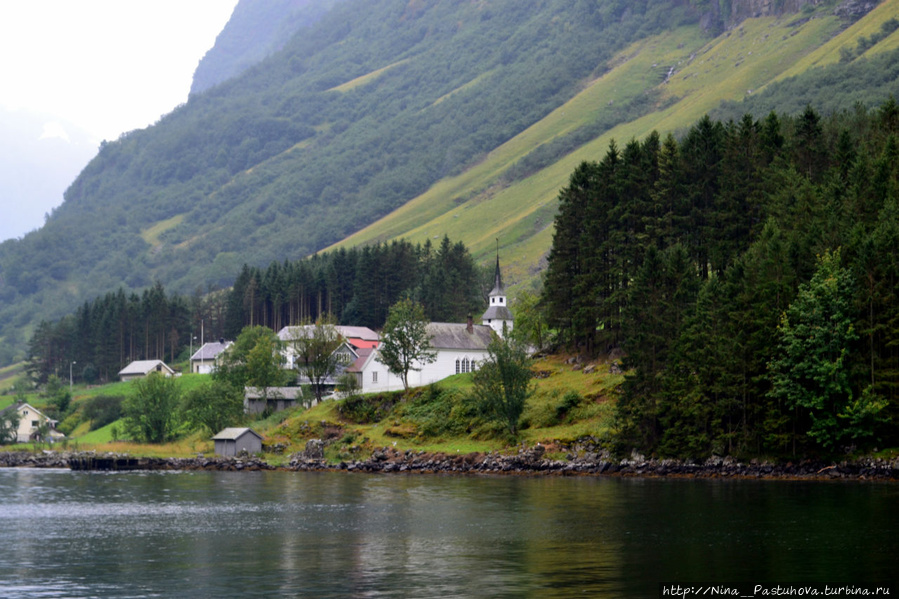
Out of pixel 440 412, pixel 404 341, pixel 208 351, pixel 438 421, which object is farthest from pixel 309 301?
pixel 438 421

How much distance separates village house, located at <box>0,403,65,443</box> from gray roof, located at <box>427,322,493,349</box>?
62.1 meters

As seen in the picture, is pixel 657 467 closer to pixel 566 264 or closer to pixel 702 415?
pixel 702 415

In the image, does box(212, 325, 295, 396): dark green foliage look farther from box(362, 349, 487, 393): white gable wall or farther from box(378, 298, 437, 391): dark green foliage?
box(378, 298, 437, 391): dark green foliage

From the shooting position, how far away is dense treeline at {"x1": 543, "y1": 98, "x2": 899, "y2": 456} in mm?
69750

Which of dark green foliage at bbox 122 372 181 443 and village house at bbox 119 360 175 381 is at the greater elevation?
village house at bbox 119 360 175 381

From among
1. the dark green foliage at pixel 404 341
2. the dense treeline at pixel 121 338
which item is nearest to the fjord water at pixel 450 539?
the dark green foliage at pixel 404 341

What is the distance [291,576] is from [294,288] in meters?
141

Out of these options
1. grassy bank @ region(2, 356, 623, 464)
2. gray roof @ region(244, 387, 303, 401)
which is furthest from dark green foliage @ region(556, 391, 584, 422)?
gray roof @ region(244, 387, 303, 401)

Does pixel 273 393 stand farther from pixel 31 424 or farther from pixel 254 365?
pixel 31 424

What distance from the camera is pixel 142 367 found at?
7077 inches

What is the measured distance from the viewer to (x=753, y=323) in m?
74.9

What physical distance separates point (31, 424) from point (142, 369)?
27.7 metres

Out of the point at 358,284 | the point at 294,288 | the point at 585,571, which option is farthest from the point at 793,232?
the point at 294,288

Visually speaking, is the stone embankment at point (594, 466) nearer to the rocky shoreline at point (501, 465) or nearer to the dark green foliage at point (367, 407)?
the rocky shoreline at point (501, 465)
